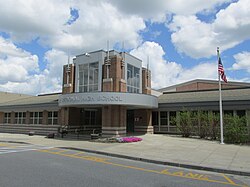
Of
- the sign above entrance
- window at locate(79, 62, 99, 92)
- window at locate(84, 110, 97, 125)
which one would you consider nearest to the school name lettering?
the sign above entrance

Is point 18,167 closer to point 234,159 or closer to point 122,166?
point 122,166

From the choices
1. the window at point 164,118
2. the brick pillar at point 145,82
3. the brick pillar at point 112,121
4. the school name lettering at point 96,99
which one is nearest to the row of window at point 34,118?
the school name lettering at point 96,99

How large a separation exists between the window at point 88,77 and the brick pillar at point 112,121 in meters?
3.65

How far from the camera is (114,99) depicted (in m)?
19.2

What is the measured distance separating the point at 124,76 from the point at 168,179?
54.4ft

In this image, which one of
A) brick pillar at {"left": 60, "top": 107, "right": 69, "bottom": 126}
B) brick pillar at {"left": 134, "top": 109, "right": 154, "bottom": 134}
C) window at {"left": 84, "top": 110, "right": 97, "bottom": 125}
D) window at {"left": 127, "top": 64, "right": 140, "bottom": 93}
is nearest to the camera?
window at {"left": 127, "top": 64, "right": 140, "bottom": 93}

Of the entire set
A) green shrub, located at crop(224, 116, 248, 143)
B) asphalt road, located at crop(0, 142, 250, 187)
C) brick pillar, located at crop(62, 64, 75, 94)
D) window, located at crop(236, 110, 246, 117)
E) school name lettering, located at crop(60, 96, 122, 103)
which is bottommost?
asphalt road, located at crop(0, 142, 250, 187)

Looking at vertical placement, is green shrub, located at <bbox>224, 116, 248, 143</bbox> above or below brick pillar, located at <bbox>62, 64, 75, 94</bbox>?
below

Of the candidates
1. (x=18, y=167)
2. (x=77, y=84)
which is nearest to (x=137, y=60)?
(x=77, y=84)

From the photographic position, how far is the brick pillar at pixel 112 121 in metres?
20.9

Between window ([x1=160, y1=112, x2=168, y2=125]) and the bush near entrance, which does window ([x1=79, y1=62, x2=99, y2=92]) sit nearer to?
window ([x1=160, y1=112, x2=168, y2=125])

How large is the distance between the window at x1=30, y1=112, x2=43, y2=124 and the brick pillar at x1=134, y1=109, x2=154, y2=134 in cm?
1231

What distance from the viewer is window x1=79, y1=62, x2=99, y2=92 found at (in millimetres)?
24062

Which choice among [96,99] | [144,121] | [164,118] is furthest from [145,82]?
[96,99]
